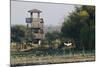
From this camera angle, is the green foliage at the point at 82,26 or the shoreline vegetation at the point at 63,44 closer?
the shoreline vegetation at the point at 63,44

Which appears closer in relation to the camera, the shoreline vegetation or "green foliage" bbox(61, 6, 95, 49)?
the shoreline vegetation

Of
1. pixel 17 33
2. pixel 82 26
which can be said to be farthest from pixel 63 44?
pixel 17 33

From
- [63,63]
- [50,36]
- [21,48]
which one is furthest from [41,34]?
[63,63]

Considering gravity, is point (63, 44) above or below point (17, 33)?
below

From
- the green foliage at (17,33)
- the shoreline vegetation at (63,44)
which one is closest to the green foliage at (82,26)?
the shoreline vegetation at (63,44)

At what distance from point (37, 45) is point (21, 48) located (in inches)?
7.1

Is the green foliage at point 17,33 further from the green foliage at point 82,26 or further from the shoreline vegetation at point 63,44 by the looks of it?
the green foliage at point 82,26

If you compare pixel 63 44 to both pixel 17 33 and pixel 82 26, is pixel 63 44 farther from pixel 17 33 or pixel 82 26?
pixel 17 33

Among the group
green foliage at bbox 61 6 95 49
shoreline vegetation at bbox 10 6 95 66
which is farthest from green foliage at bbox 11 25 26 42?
green foliage at bbox 61 6 95 49

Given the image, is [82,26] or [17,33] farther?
[82,26]

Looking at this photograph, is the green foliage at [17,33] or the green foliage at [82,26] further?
the green foliage at [82,26]

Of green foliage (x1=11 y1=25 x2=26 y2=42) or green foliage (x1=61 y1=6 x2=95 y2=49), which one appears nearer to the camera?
green foliage (x1=11 y1=25 x2=26 y2=42)

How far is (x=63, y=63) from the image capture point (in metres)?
Answer: 2.43

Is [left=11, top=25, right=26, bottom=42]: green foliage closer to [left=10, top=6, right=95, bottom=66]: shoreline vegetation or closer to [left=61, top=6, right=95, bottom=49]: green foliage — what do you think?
[left=10, top=6, right=95, bottom=66]: shoreline vegetation
